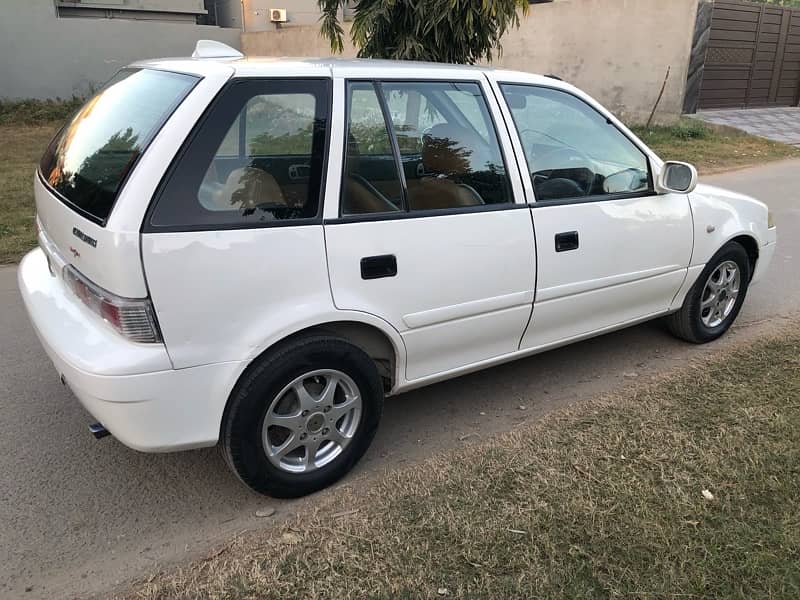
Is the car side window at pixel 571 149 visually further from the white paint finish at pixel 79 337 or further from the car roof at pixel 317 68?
the white paint finish at pixel 79 337

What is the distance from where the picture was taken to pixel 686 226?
12.7 ft

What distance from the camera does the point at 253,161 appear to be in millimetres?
2590

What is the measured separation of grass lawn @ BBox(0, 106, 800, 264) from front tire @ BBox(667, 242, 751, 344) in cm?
584

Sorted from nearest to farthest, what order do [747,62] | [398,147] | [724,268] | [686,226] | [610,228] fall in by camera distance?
[398,147]
[610,228]
[686,226]
[724,268]
[747,62]

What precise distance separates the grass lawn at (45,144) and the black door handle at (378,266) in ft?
16.3

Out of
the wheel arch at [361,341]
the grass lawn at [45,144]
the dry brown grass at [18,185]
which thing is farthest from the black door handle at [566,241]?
the grass lawn at [45,144]

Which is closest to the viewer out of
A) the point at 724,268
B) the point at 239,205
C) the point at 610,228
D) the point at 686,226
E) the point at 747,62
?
the point at 239,205

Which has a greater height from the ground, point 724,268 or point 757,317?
point 724,268

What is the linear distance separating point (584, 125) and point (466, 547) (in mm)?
2333

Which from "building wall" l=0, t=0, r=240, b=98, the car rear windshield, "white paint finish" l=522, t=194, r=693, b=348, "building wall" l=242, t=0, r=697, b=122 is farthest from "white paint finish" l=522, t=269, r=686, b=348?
"building wall" l=0, t=0, r=240, b=98

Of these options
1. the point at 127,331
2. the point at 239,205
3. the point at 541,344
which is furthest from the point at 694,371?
the point at 127,331

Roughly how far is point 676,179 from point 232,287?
2.61 m

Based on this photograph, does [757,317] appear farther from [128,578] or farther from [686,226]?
[128,578]

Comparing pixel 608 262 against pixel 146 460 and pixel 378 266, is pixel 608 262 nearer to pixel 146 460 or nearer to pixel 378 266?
pixel 378 266
